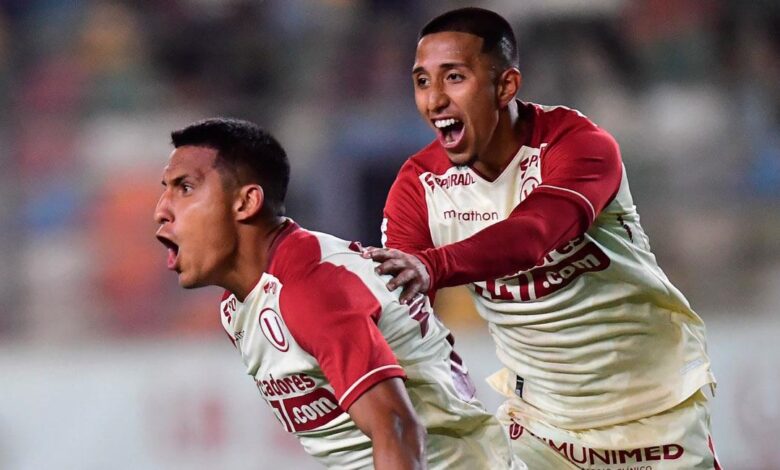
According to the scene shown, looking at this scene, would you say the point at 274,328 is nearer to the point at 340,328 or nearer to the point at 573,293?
the point at 340,328

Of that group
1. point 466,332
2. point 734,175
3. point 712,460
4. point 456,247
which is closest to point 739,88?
point 734,175

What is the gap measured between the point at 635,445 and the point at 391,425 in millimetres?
1539

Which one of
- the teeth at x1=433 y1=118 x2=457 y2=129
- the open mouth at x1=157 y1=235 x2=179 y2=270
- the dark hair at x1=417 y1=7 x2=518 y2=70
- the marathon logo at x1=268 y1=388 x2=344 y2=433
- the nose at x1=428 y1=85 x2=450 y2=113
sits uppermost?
the dark hair at x1=417 y1=7 x2=518 y2=70

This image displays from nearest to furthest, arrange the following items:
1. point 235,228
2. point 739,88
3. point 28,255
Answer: point 235,228 → point 28,255 → point 739,88

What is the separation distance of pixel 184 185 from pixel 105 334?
3.55m

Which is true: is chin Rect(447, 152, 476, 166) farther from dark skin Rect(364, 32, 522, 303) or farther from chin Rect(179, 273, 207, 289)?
chin Rect(179, 273, 207, 289)

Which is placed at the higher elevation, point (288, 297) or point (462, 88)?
point (462, 88)

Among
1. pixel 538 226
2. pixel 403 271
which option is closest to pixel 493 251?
pixel 538 226

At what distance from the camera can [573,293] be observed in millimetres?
3764

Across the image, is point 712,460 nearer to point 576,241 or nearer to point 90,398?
point 576,241

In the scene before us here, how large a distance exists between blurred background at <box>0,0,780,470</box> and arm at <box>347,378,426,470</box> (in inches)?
145

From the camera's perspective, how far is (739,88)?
7.39 metres

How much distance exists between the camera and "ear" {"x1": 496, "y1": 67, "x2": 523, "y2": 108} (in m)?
3.72

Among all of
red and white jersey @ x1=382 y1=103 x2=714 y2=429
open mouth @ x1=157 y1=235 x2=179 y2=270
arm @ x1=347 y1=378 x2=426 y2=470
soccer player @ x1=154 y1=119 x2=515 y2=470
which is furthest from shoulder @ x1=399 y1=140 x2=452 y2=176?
arm @ x1=347 y1=378 x2=426 y2=470
